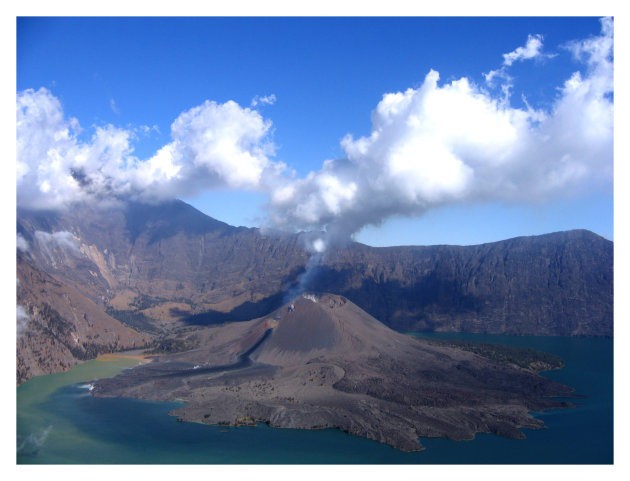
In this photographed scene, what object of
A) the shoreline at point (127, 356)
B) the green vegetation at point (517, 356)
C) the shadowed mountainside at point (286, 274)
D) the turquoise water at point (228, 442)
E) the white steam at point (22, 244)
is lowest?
the green vegetation at point (517, 356)

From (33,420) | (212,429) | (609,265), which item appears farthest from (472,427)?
(609,265)

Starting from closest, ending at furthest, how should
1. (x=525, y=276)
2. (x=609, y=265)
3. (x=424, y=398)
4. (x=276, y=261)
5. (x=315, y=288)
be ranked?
(x=424, y=398) → (x=609, y=265) → (x=525, y=276) → (x=315, y=288) → (x=276, y=261)

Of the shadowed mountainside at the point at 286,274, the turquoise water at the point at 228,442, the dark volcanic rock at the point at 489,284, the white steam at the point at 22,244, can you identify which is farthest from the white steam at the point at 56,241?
the turquoise water at the point at 228,442

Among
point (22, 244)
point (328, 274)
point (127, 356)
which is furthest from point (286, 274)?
point (127, 356)

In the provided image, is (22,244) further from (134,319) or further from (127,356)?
(127,356)

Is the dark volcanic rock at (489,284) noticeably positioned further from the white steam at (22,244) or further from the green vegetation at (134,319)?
the white steam at (22,244)

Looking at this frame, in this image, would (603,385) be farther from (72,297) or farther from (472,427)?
(72,297)
